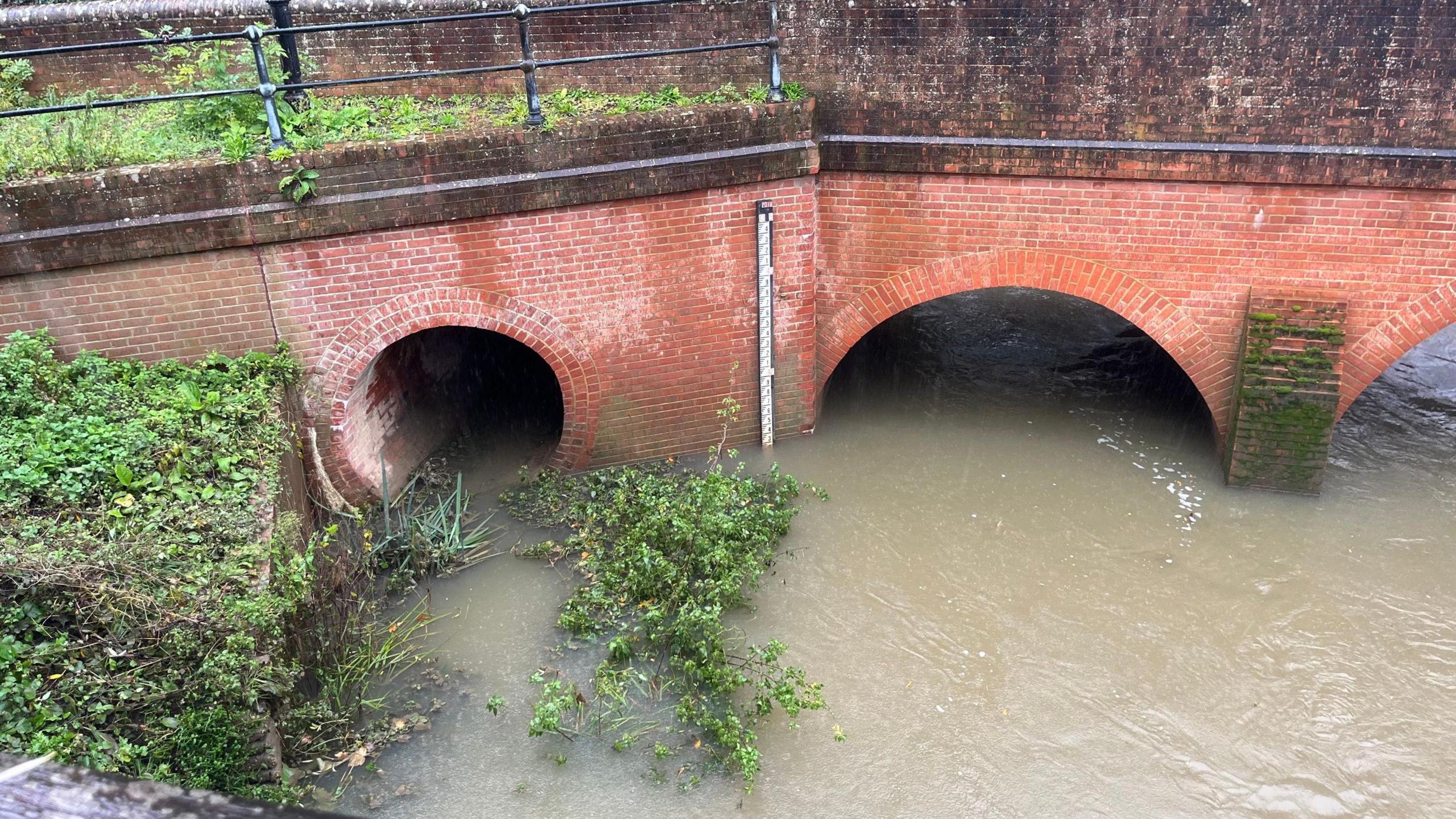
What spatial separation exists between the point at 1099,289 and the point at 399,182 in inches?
208

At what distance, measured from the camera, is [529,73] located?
22.4ft

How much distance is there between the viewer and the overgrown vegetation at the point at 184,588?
Answer: 4.50 m

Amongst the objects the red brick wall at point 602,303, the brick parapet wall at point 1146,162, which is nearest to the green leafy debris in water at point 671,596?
the red brick wall at point 602,303

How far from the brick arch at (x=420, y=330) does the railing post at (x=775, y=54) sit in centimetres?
239

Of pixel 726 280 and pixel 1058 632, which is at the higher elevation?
Answer: pixel 726 280

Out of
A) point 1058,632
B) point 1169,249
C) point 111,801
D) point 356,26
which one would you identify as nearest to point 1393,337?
point 1169,249

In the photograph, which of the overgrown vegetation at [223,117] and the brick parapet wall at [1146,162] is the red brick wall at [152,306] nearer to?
the overgrown vegetation at [223,117]

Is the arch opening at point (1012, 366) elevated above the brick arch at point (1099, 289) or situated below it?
below

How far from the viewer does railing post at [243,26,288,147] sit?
6.35 m

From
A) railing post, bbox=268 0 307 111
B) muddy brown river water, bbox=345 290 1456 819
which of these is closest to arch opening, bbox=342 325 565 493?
muddy brown river water, bbox=345 290 1456 819

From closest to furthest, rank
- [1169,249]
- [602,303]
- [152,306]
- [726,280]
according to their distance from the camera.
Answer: [152,306] < [1169,249] < [602,303] < [726,280]

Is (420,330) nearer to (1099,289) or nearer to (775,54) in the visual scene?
(775,54)

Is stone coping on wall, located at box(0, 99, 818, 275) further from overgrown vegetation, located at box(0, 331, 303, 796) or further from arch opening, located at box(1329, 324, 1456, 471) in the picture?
arch opening, located at box(1329, 324, 1456, 471)

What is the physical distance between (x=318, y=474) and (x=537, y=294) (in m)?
2.11
